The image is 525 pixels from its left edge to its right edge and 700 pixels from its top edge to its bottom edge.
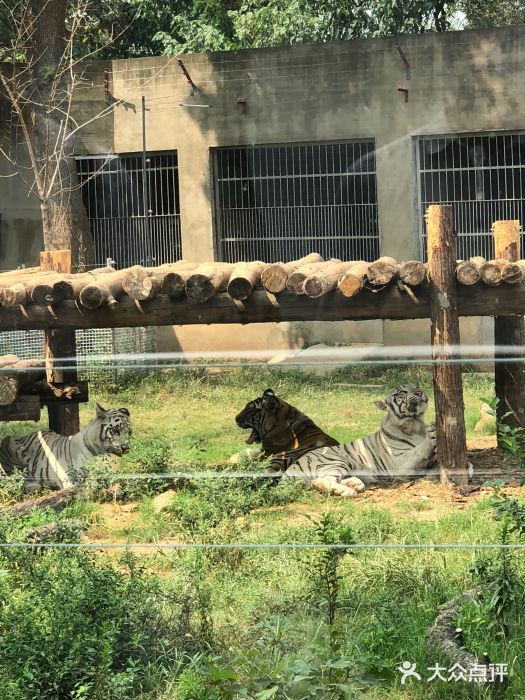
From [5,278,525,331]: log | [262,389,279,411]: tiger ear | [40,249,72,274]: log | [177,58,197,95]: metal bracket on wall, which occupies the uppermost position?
[177,58,197,95]: metal bracket on wall

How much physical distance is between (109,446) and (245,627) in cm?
68

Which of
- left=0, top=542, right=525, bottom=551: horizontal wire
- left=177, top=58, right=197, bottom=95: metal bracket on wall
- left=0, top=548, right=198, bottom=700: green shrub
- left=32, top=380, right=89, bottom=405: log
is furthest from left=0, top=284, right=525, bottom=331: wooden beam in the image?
left=177, top=58, right=197, bottom=95: metal bracket on wall

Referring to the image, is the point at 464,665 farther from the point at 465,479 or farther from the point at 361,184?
the point at 361,184

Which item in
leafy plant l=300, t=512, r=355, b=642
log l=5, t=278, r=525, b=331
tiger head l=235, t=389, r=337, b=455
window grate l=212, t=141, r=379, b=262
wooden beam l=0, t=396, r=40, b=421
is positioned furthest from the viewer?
window grate l=212, t=141, r=379, b=262

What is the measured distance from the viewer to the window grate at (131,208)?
5.47 m

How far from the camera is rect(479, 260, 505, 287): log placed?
14.4 feet

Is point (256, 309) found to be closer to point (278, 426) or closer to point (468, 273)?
point (278, 426)

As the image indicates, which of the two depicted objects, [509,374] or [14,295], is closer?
[509,374]

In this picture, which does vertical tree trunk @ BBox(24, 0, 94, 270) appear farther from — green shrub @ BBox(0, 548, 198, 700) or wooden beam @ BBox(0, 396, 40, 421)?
green shrub @ BBox(0, 548, 198, 700)

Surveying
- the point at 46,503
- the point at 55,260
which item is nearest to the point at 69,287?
the point at 46,503

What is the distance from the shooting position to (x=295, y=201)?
551 cm

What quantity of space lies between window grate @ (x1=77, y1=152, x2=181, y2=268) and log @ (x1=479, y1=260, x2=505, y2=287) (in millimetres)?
1678

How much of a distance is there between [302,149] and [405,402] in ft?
7.44

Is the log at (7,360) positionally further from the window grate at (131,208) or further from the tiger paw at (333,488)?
the window grate at (131,208)
